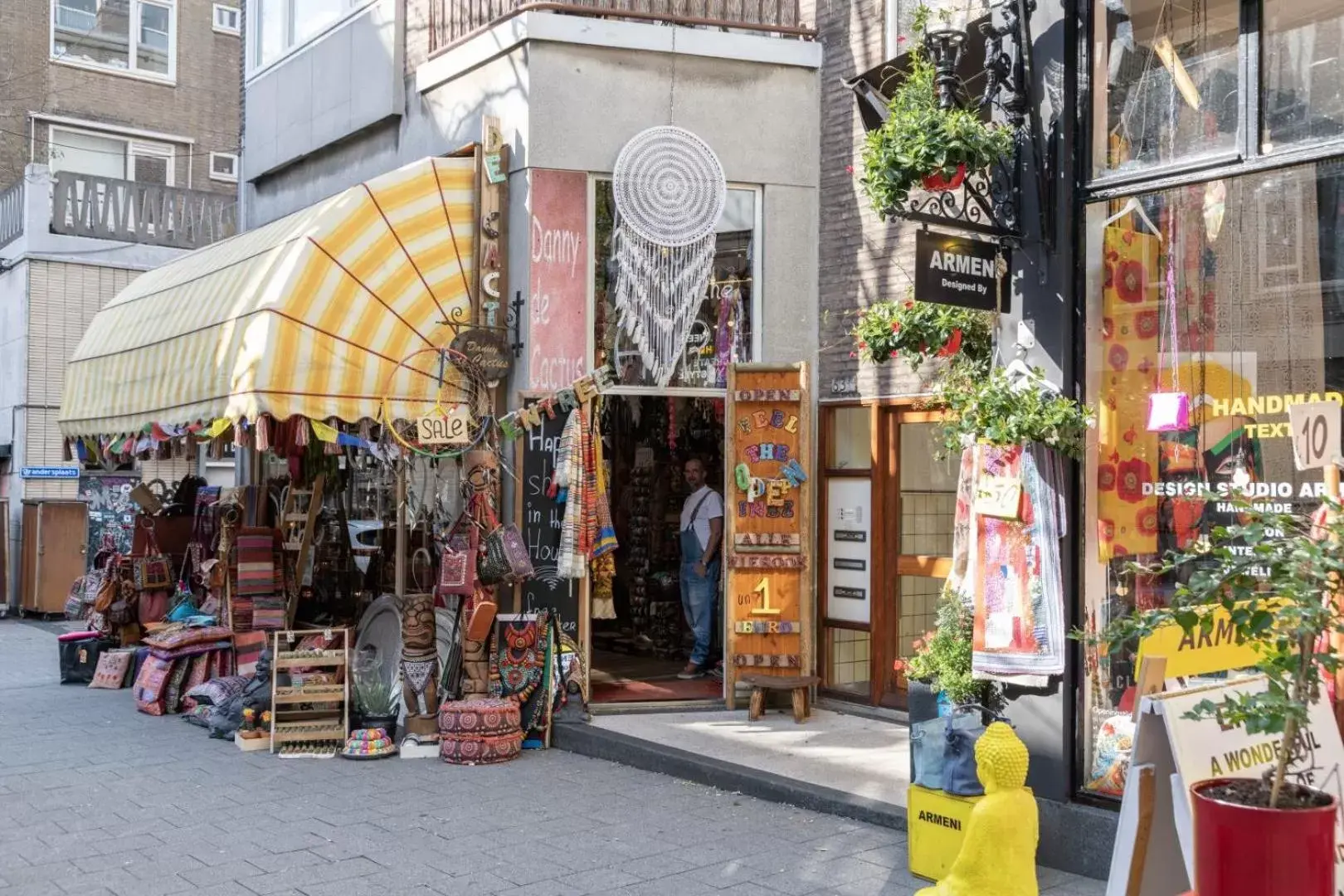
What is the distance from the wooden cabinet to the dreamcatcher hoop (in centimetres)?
1118

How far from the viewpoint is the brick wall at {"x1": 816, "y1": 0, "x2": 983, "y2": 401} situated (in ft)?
31.6

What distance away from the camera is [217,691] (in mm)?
10422

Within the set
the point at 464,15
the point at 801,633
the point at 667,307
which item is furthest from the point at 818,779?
the point at 464,15

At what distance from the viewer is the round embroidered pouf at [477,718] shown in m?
8.78

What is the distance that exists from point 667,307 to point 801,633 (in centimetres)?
279

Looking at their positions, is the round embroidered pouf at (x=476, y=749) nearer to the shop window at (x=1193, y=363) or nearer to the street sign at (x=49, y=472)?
the shop window at (x=1193, y=363)

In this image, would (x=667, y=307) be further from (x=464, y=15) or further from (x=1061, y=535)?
(x=1061, y=535)

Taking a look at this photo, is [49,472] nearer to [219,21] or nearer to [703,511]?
[219,21]

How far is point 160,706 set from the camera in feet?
35.6

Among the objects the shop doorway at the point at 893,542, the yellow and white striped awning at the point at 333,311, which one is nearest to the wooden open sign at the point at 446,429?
the yellow and white striped awning at the point at 333,311

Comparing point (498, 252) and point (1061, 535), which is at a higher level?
point (498, 252)

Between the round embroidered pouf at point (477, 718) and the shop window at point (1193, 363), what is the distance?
13.3 feet

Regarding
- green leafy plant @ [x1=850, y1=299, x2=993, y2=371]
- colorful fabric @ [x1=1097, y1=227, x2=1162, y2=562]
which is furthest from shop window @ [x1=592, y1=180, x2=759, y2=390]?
colorful fabric @ [x1=1097, y1=227, x2=1162, y2=562]

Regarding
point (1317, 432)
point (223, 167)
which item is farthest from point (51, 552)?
point (1317, 432)
